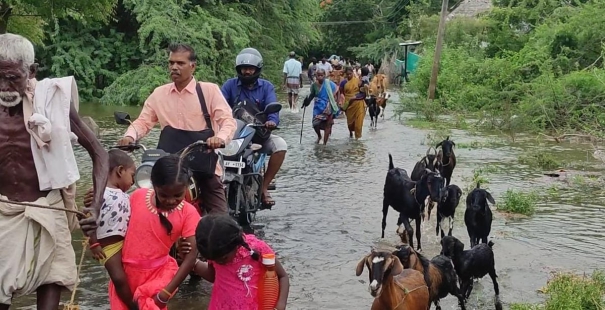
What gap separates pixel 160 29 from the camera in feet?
84.8

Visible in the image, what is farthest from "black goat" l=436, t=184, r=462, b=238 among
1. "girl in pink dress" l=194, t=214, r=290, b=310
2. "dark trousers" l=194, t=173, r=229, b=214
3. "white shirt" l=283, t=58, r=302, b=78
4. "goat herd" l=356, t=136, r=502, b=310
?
"white shirt" l=283, t=58, r=302, b=78

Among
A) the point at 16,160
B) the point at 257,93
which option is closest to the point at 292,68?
the point at 257,93

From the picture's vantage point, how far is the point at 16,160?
4.12 meters

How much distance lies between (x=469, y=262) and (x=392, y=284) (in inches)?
54.6

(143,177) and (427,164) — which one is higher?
(143,177)

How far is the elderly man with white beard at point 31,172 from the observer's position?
13.2ft

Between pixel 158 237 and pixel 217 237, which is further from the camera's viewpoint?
pixel 158 237

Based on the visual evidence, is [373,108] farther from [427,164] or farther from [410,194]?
[410,194]

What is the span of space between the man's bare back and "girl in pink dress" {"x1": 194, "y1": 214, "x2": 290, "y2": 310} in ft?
3.04

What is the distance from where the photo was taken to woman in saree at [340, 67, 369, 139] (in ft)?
57.7

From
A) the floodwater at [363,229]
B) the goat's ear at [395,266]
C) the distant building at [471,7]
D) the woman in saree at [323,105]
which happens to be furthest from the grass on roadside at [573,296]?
the distant building at [471,7]

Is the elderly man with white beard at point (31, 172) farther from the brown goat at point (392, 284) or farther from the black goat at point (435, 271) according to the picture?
the black goat at point (435, 271)

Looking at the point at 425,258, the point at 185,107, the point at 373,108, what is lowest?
the point at 373,108

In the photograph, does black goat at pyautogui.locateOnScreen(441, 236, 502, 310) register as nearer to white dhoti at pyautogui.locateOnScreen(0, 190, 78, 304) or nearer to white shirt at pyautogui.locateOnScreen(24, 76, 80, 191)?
white dhoti at pyautogui.locateOnScreen(0, 190, 78, 304)
